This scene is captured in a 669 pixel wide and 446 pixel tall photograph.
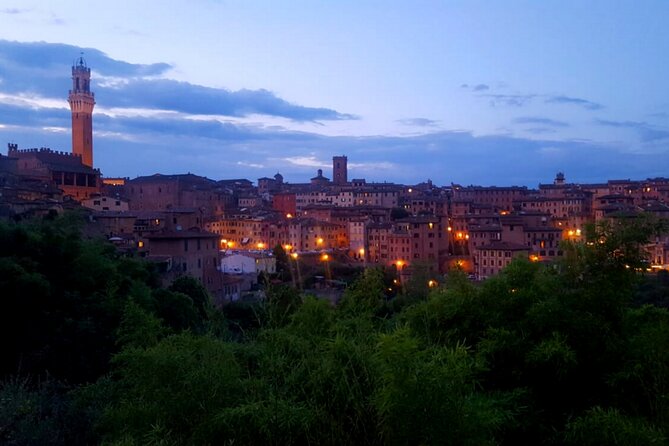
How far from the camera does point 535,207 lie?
49.9 m

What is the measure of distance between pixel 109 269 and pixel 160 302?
66.8 inches

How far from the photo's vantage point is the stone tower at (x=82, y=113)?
162 ft

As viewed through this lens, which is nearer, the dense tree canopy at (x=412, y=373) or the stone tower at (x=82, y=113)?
the dense tree canopy at (x=412, y=373)

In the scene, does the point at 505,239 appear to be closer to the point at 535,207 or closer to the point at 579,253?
the point at 535,207

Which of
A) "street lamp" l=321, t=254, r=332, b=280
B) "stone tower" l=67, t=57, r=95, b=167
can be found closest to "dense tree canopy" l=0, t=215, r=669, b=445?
"street lamp" l=321, t=254, r=332, b=280

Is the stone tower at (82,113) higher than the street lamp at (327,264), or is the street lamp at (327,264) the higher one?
the stone tower at (82,113)

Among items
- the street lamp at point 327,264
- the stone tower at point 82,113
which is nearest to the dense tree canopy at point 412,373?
the street lamp at point 327,264

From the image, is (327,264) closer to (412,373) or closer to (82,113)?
(82,113)

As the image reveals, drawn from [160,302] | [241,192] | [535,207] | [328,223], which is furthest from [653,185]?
[160,302]

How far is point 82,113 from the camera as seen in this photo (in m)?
49.9

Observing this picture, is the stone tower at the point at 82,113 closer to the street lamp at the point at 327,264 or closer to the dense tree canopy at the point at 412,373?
the street lamp at the point at 327,264

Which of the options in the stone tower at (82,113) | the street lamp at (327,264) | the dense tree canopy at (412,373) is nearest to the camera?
the dense tree canopy at (412,373)

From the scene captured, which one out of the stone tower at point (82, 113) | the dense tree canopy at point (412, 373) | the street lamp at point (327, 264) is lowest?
the street lamp at point (327, 264)

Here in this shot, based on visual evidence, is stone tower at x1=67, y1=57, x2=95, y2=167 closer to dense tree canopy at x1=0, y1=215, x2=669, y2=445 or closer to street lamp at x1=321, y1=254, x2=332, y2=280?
street lamp at x1=321, y1=254, x2=332, y2=280
